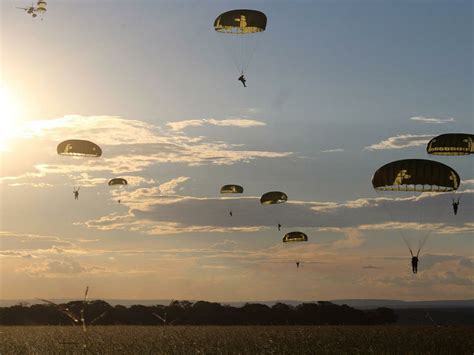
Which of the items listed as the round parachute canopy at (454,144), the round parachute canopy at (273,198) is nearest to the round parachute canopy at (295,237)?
the round parachute canopy at (273,198)

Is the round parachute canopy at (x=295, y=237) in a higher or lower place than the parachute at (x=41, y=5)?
lower

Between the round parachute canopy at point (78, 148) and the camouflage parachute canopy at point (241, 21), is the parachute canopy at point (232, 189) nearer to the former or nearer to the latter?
the round parachute canopy at point (78, 148)

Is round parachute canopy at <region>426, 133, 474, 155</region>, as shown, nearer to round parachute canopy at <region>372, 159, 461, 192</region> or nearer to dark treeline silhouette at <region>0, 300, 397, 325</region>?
round parachute canopy at <region>372, 159, 461, 192</region>

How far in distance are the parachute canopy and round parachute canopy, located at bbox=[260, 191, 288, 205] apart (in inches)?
210

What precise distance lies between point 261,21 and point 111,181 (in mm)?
33638

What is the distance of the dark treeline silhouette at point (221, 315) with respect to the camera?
84875mm

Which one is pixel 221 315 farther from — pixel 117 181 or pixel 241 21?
pixel 241 21

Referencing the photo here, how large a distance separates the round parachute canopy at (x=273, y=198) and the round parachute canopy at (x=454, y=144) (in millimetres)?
22656

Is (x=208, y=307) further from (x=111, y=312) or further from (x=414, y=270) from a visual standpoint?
(x=414, y=270)

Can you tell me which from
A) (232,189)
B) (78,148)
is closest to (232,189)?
(232,189)

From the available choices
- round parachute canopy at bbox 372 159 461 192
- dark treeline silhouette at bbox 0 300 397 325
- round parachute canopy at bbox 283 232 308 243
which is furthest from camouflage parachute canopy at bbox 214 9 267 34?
dark treeline silhouette at bbox 0 300 397 325

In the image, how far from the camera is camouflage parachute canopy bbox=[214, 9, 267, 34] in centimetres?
4488

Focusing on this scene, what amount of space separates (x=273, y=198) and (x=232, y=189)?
7257 millimetres

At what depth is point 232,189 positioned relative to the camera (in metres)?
70.8
